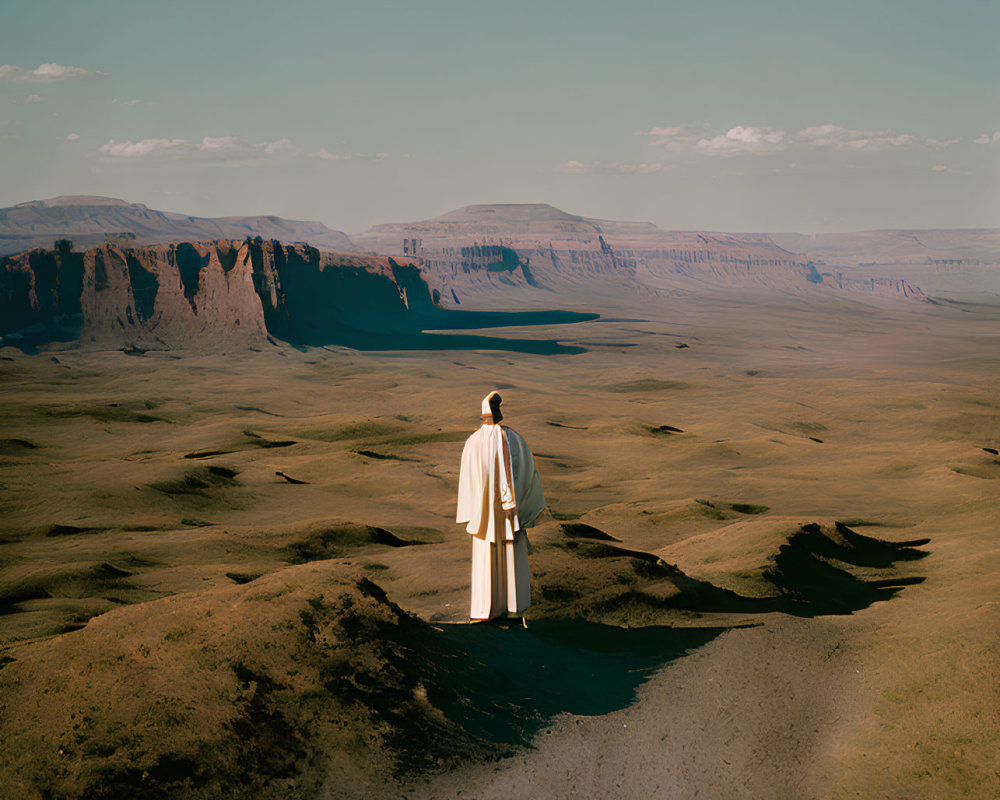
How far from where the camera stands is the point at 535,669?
6.39 m

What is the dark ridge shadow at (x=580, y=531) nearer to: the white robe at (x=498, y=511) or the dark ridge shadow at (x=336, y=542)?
the white robe at (x=498, y=511)

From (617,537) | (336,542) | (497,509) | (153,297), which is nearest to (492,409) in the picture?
(497,509)

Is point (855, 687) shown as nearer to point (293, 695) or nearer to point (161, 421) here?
point (293, 695)

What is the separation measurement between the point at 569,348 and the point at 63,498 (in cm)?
8213

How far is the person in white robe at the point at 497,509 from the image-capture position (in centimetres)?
707

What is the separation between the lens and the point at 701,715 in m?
5.74

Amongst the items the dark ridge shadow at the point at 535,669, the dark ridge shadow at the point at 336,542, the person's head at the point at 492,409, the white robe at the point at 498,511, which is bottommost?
the dark ridge shadow at the point at 336,542

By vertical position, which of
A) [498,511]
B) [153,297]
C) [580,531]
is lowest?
[580,531]

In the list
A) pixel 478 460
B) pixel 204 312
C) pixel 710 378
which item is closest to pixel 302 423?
pixel 478 460

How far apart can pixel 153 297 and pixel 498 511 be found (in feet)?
304

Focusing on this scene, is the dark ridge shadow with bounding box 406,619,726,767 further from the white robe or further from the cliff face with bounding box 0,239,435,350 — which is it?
the cliff face with bounding box 0,239,435,350

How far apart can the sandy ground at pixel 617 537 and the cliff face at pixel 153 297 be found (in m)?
31.4

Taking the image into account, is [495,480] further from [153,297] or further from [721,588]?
[153,297]

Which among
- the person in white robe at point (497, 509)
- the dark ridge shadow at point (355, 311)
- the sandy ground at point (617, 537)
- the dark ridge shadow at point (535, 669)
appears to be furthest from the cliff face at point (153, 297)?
Answer: the dark ridge shadow at point (535, 669)
